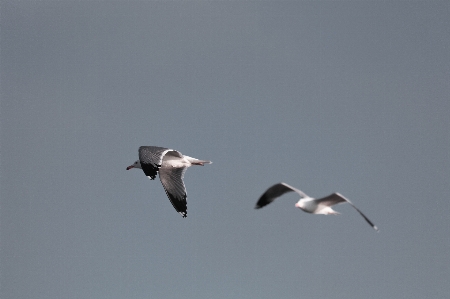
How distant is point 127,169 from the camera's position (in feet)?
41.6

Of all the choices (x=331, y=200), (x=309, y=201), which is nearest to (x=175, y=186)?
(x=309, y=201)

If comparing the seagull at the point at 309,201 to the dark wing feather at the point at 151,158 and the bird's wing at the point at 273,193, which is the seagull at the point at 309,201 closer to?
the bird's wing at the point at 273,193

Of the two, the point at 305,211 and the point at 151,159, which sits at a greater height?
the point at 151,159

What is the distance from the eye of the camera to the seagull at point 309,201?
284 inches

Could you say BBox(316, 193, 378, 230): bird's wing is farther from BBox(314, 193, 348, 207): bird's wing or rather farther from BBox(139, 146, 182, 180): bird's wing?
BBox(139, 146, 182, 180): bird's wing

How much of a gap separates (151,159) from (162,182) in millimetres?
1585

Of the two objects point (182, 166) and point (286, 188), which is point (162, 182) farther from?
point (286, 188)

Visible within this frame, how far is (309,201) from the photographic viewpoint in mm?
7484

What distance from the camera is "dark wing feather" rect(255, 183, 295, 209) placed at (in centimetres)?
804

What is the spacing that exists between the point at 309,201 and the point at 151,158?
3365 mm

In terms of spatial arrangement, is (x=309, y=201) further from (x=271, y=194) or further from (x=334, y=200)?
(x=271, y=194)

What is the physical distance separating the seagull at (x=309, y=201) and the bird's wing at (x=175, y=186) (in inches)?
127

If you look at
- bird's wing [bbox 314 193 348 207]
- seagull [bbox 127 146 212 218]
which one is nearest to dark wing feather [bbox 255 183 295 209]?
bird's wing [bbox 314 193 348 207]

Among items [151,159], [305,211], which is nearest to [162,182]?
[151,159]
